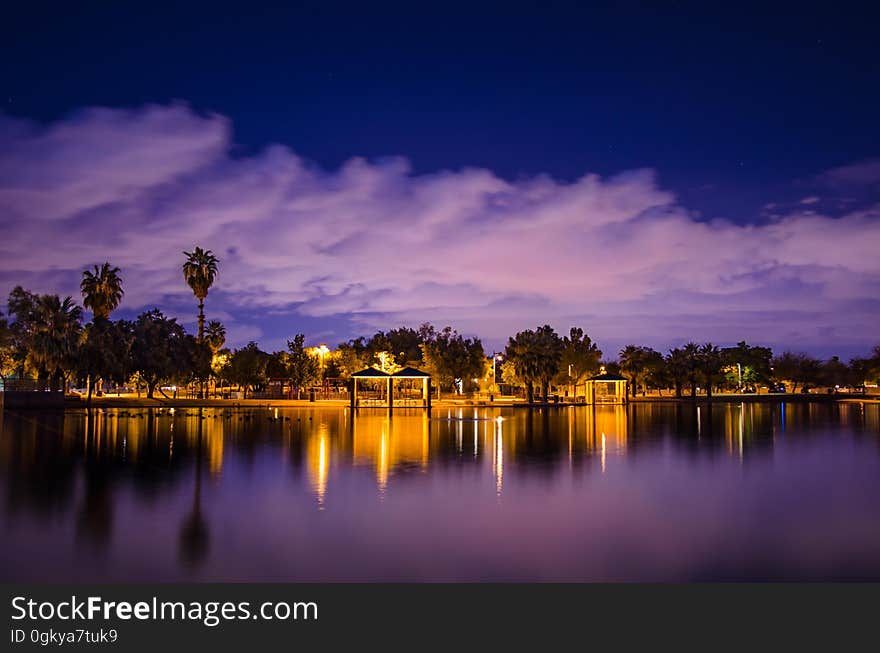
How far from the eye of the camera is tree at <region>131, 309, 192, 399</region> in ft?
184

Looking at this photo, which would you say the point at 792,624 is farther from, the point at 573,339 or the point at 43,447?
the point at 573,339

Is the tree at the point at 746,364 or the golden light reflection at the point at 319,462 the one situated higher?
the tree at the point at 746,364

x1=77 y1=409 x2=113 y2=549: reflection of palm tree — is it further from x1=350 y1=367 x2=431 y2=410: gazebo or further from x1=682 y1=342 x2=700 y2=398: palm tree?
x1=682 y1=342 x2=700 y2=398: palm tree

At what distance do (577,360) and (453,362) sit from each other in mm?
17245

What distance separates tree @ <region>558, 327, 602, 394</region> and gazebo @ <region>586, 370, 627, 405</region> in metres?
5.04

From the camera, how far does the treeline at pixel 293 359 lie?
177 ft

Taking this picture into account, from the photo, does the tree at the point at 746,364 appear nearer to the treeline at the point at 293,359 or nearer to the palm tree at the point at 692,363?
the treeline at the point at 293,359

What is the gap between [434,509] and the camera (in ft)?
45.0

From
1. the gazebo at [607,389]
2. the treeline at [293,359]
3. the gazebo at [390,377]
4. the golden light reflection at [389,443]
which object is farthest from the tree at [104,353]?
the gazebo at [607,389]

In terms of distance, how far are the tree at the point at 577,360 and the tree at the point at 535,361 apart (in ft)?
40.4

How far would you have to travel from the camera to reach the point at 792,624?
25.8ft

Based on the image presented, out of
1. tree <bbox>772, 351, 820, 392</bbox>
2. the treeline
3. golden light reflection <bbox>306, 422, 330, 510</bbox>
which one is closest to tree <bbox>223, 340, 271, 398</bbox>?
the treeline

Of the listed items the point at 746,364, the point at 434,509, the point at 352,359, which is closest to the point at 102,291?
the point at 352,359

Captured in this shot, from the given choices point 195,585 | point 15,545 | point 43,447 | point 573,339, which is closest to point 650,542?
point 195,585
